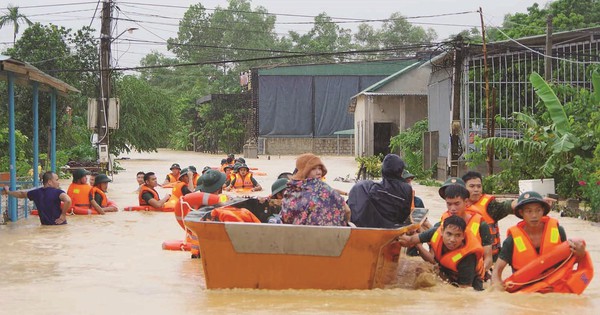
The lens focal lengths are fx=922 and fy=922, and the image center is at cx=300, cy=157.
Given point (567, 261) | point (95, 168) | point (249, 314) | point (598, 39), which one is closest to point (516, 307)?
point (567, 261)

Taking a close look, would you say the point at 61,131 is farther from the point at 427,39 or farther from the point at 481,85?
the point at 427,39

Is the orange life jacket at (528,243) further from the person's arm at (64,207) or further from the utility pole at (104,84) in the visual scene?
the utility pole at (104,84)

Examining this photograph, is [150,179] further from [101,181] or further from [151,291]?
[151,291]

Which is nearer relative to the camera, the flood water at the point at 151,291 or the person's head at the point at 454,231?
the flood water at the point at 151,291

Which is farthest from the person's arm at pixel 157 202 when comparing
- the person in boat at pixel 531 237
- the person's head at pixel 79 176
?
the person in boat at pixel 531 237

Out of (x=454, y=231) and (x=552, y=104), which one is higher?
(x=552, y=104)

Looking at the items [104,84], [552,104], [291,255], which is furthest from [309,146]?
[291,255]

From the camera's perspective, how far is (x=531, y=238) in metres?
8.07

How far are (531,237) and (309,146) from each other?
5499cm

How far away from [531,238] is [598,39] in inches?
702

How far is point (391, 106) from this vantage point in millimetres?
46188

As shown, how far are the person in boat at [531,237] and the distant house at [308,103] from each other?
5409 centimetres

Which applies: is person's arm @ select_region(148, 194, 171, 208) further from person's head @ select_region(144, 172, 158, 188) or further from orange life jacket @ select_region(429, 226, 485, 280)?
orange life jacket @ select_region(429, 226, 485, 280)

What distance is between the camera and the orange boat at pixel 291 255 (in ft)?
26.9
